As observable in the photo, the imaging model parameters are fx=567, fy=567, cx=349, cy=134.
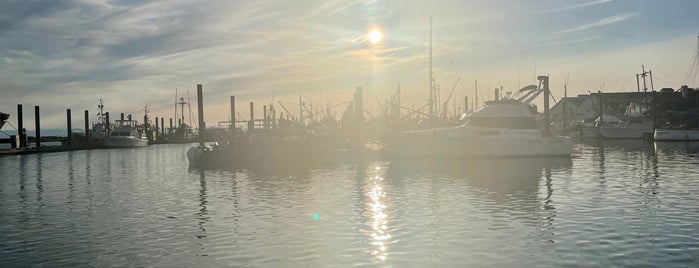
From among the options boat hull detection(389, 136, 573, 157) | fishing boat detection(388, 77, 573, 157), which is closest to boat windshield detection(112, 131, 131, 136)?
boat hull detection(389, 136, 573, 157)

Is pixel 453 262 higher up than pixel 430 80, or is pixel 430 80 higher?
pixel 430 80

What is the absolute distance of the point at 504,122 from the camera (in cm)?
4166

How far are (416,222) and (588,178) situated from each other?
1493 centimetres

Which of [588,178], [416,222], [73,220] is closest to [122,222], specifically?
[73,220]

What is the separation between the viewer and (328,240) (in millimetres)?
13609

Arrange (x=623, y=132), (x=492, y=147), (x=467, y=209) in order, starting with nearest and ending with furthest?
1. (x=467, y=209)
2. (x=492, y=147)
3. (x=623, y=132)

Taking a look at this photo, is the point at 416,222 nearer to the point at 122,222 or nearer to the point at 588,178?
the point at 122,222

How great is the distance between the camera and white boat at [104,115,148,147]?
313 ft

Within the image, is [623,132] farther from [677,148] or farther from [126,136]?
[126,136]

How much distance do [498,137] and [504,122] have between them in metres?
1.19

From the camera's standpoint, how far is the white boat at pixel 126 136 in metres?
95.5

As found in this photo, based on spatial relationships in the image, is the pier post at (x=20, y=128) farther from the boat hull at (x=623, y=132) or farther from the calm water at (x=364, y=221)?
the boat hull at (x=623, y=132)

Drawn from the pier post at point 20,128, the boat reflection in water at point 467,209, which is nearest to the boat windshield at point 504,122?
the boat reflection in water at point 467,209

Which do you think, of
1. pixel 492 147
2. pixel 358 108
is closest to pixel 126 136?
pixel 358 108
